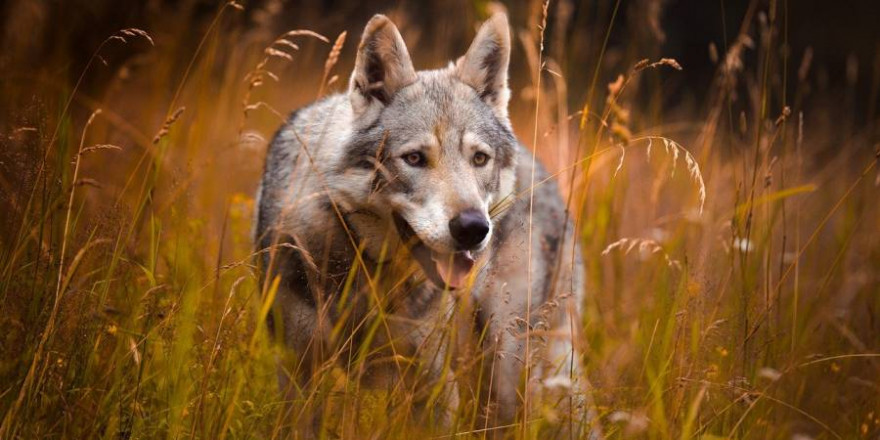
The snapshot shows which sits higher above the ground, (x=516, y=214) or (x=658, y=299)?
(x=516, y=214)

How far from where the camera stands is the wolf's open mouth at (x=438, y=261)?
2.46m

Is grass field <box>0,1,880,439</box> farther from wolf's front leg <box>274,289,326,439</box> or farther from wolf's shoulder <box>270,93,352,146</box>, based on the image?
wolf's shoulder <box>270,93,352,146</box>

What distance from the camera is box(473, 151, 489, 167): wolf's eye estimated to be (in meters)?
2.79

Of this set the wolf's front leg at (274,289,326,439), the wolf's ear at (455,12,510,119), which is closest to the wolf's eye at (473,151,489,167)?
the wolf's ear at (455,12,510,119)

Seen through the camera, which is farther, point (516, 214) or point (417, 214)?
point (516, 214)

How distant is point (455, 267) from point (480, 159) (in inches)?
19.7

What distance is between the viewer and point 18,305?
6.50ft

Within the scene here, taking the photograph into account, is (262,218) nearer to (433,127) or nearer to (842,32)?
(433,127)

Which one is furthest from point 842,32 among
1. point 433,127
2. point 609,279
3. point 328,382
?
point 328,382

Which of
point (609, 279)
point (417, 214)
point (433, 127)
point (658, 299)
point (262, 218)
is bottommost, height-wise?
point (609, 279)

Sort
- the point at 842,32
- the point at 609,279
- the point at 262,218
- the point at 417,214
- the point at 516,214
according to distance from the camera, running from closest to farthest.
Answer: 1. the point at 417,214
2. the point at 262,218
3. the point at 516,214
4. the point at 609,279
5. the point at 842,32

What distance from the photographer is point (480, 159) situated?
2.81 metres

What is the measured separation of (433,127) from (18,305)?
4.72 ft

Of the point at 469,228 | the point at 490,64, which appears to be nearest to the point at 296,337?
the point at 469,228
